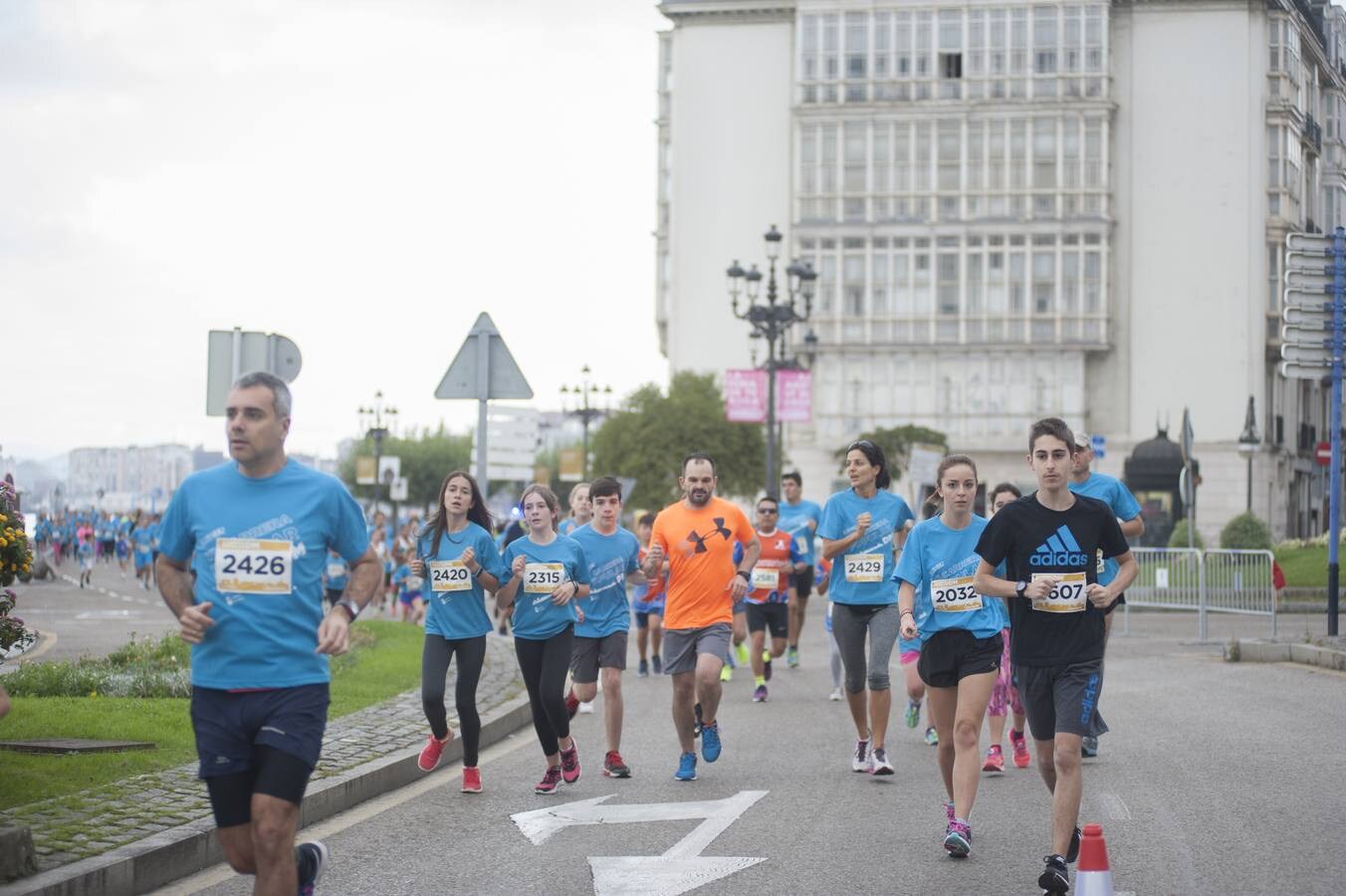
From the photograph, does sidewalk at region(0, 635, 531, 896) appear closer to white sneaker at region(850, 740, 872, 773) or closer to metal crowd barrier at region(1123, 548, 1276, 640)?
white sneaker at region(850, 740, 872, 773)

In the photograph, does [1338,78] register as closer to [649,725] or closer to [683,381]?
[683,381]

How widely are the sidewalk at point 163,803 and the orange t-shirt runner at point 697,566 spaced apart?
196 centimetres

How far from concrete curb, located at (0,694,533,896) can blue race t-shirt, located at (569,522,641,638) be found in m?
1.42

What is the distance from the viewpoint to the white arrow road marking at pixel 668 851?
813cm

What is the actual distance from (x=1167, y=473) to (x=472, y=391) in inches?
1666

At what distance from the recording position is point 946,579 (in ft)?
31.7

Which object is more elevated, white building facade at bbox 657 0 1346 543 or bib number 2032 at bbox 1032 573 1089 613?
white building facade at bbox 657 0 1346 543

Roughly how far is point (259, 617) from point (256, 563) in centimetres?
18

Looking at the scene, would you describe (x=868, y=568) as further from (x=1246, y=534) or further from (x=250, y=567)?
(x=1246, y=534)

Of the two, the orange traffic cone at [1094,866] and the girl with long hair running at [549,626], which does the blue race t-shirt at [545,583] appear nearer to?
the girl with long hair running at [549,626]

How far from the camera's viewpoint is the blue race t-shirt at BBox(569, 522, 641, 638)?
12078mm

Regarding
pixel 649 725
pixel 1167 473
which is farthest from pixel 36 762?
pixel 1167 473

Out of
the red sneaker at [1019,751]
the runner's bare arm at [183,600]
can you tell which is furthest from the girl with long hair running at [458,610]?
the runner's bare arm at [183,600]

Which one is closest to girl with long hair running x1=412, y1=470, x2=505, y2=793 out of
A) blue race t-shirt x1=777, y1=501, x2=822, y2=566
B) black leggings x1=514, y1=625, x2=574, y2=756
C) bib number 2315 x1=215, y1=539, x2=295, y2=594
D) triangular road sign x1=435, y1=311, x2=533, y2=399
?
black leggings x1=514, y1=625, x2=574, y2=756
